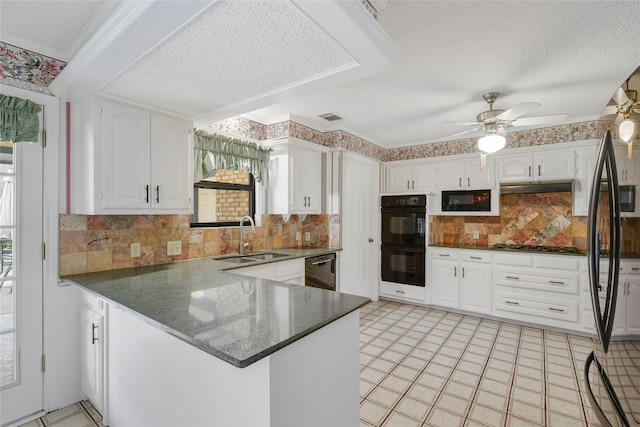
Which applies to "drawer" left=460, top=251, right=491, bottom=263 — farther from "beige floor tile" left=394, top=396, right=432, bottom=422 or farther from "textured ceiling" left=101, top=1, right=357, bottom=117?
"textured ceiling" left=101, top=1, right=357, bottom=117

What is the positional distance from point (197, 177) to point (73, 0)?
147 cm

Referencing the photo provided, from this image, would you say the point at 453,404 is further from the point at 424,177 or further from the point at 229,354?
the point at 424,177

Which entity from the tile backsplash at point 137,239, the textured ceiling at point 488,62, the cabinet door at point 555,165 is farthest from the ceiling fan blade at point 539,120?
the tile backsplash at point 137,239

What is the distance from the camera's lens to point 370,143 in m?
4.62

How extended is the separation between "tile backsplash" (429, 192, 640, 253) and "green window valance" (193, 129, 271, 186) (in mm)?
2642

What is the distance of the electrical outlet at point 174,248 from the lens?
2719 millimetres

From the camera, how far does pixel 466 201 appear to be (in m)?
4.16

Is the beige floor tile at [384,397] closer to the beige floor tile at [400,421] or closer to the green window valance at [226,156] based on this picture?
the beige floor tile at [400,421]

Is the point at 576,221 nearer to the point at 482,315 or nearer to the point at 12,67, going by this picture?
the point at 482,315

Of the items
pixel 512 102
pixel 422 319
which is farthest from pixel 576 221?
pixel 422 319

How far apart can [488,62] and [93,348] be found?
337 centimetres

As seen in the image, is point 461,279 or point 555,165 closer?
point 555,165

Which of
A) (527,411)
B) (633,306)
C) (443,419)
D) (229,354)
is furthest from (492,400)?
(229,354)

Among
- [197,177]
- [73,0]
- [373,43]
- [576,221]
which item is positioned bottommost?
[576,221]
